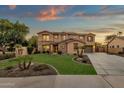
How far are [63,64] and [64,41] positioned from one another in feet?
2.78

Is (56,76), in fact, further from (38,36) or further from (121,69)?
(121,69)

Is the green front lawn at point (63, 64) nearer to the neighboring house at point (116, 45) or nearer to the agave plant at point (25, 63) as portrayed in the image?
the agave plant at point (25, 63)

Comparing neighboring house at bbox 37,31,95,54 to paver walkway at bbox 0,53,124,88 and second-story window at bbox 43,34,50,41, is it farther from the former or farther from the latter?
paver walkway at bbox 0,53,124,88

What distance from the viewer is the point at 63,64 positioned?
9727 millimetres

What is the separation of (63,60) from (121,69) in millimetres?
2089

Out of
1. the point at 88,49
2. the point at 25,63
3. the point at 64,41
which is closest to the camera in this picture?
the point at 25,63

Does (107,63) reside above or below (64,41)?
below

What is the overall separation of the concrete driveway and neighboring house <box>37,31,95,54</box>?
351 mm

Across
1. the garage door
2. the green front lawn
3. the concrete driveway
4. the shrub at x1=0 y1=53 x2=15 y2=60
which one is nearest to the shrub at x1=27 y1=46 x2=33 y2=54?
the green front lawn

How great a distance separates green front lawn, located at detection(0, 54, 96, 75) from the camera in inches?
376

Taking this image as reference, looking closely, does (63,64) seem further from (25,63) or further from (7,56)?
(7,56)

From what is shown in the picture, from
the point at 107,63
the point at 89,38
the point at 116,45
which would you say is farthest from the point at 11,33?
the point at 116,45
